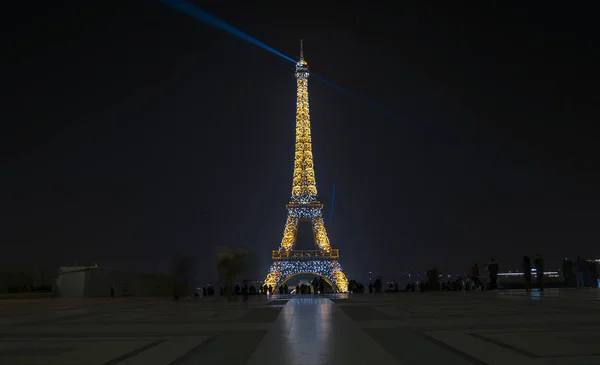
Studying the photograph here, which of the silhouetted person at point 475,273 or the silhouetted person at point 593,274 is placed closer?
the silhouetted person at point 593,274

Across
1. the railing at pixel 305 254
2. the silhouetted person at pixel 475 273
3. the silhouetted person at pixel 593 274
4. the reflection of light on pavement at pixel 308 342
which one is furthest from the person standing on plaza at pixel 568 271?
the railing at pixel 305 254

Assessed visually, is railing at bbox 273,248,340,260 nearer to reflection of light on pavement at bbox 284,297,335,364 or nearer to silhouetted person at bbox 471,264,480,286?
silhouetted person at bbox 471,264,480,286

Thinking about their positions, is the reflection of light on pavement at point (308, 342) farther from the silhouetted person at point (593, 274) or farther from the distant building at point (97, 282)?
the distant building at point (97, 282)

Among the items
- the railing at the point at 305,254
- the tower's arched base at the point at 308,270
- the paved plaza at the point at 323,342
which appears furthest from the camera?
the railing at the point at 305,254

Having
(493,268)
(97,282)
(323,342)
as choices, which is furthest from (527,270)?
(97,282)

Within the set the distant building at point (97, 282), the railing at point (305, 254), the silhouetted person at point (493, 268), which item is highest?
the railing at point (305, 254)

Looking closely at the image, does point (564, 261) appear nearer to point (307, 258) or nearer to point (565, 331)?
point (565, 331)

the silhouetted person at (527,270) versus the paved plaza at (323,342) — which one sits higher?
the silhouetted person at (527,270)
